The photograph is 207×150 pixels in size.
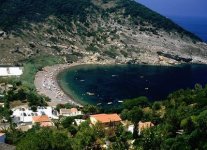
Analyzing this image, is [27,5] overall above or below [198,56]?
above

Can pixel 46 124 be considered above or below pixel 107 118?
below

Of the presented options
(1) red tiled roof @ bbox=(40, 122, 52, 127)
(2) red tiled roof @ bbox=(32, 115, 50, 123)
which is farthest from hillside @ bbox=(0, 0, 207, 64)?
(1) red tiled roof @ bbox=(40, 122, 52, 127)

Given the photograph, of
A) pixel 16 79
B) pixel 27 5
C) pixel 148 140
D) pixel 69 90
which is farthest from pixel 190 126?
pixel 27 5

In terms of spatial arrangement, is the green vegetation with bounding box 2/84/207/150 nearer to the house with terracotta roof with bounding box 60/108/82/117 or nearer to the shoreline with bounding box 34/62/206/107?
the house with terracotta roof with bounding box 60/108/82/117

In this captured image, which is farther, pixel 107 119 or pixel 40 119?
pixel 40 119

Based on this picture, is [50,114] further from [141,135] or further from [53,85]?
[53,85]

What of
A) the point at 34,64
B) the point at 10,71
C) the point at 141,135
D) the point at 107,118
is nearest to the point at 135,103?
the point at 107,118

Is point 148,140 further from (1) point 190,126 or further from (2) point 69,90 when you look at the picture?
(2) point 69,90
